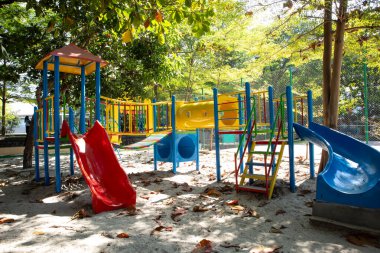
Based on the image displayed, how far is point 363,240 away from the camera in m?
3.34

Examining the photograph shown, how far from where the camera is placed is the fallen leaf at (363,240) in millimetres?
3244

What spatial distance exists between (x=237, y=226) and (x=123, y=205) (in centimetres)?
182

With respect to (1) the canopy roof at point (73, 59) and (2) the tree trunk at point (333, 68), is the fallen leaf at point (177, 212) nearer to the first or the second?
(2) the tree trunk at point (333, 68)

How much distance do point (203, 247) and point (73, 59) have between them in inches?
208

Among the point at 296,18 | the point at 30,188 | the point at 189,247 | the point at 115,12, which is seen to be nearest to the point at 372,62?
the point at 296,18

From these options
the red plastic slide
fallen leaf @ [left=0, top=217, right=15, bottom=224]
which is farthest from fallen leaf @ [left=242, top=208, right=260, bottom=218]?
fallen leaf @ [left=0, top=217, right=15, bottom=224]

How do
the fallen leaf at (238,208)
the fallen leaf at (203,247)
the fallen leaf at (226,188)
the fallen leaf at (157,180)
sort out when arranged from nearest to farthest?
the fallen leaf at (203,247), the fallen leaf at (238,208), the fallen leaf at (226,188), the fallen leaf at (157,180)

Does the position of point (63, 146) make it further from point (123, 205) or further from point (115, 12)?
point (115, 12)

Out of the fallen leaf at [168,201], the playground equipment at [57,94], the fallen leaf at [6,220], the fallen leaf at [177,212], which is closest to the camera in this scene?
the fallen leaf at [6,220]

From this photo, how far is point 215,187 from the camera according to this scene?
6105 mm

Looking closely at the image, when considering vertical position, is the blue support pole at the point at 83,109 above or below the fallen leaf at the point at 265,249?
above

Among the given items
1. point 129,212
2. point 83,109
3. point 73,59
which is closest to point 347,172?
point 129,212

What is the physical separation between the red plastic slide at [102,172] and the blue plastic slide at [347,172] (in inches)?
109

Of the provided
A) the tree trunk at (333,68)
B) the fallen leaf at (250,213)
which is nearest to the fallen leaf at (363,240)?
the fallen leaf at (250,213)
